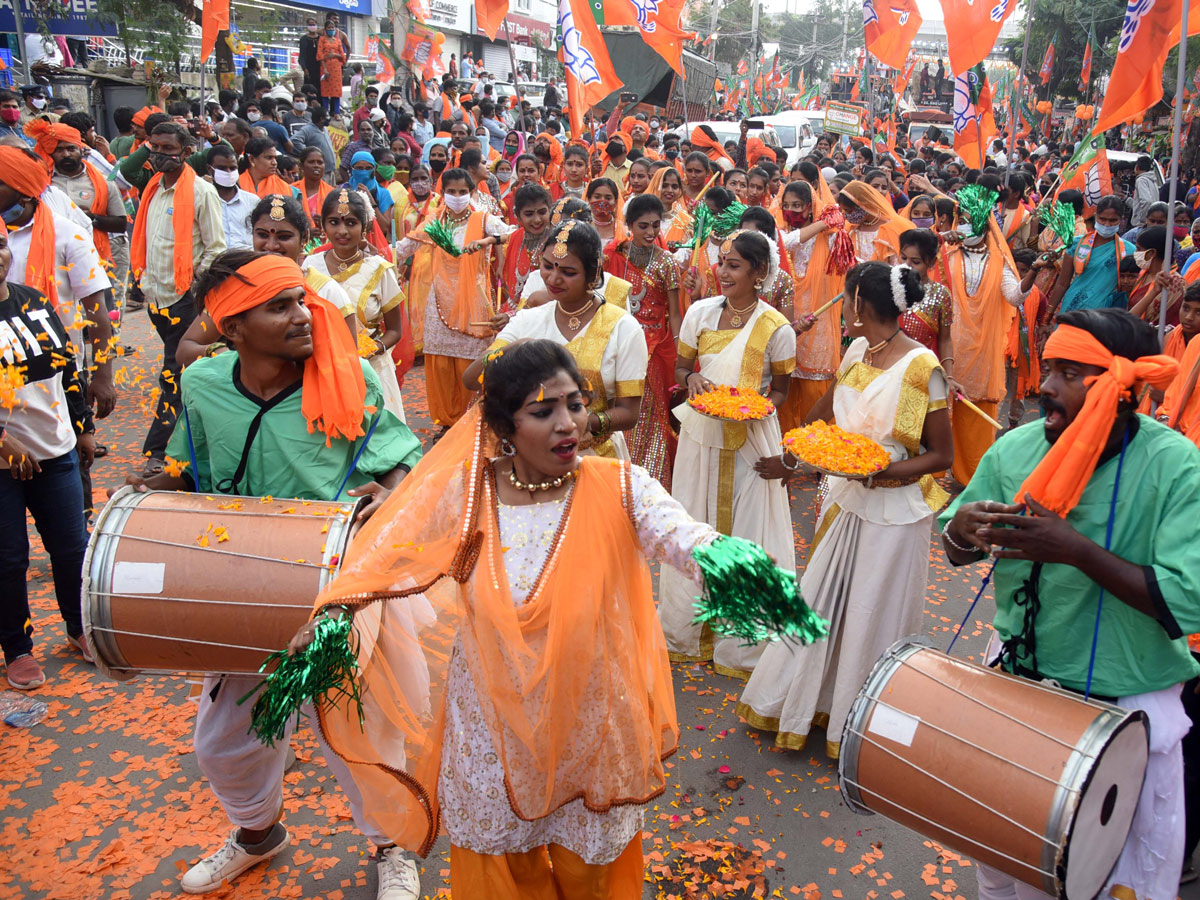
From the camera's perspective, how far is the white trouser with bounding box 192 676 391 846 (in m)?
3.03

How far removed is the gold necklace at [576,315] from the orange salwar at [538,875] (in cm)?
240

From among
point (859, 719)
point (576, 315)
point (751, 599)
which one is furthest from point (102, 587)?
point (576, 315)

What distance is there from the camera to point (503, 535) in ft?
8.41

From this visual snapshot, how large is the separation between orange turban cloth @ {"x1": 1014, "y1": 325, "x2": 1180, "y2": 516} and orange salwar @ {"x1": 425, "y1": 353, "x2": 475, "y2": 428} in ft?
18.7

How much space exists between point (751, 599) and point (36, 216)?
4325mm

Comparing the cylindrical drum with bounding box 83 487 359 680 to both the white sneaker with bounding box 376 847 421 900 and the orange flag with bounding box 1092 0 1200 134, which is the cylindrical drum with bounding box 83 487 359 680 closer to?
the white sneaker with bounding box 376 847 421 900

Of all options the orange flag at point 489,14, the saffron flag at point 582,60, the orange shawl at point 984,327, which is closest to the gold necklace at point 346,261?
the orange shawl at point 984,327

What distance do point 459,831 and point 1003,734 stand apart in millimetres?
1416

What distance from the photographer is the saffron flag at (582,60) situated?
1067 centimetres

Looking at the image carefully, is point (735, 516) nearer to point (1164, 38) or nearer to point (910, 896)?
point (910, 896)

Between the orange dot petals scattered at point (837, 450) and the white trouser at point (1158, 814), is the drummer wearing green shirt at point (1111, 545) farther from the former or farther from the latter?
the orange dot petals scattered at point (837, 450)

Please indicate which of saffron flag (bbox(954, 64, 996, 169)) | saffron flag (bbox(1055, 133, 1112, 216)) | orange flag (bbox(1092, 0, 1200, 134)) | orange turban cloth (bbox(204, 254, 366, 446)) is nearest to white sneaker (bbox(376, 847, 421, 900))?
orange turban cloth (bbox(204, 254, 366, 446))

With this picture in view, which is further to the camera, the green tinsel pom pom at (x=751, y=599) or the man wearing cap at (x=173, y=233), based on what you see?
the man wearing cap at (x=173, y=233)

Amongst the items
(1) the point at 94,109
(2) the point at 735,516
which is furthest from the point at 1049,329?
(1) the point at 94,109
